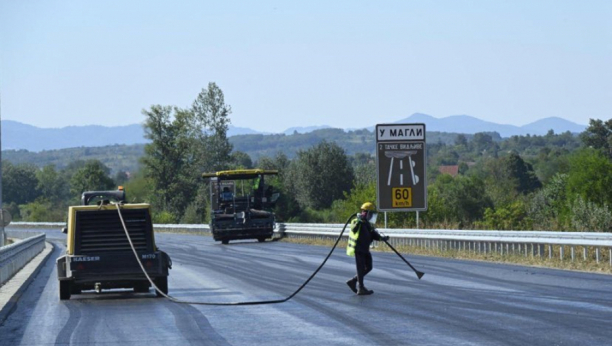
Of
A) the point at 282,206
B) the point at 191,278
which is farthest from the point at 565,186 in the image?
the point at 191,278

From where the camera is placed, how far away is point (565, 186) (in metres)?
95.6

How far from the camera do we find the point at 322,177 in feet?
346

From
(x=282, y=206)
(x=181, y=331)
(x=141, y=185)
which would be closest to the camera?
(x=181, y=331)

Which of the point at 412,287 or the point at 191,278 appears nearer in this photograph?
the point at 412,287

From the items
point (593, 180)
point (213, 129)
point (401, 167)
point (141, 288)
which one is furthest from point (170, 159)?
point (141, 288)

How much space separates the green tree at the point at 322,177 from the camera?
10538cm

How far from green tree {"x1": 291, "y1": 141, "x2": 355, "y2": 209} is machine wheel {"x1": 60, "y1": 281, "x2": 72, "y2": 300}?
281 feet

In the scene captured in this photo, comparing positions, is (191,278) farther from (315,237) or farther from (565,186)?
(565,186)

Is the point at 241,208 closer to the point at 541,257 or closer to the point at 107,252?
the point at 541,257

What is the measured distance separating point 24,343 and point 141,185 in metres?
90.6

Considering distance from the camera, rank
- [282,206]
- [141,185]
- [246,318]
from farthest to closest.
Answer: [141,185] → [282,206] → [246,318]

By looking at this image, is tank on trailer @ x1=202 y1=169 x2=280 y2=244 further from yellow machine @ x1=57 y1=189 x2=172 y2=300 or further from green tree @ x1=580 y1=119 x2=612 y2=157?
green tree @ x1=580 y1=119 x2=612 y2=157

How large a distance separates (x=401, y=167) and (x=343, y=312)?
67.3 ft

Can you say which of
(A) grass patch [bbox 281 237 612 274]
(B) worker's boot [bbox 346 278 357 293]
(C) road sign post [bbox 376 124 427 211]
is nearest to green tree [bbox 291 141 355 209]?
(C) road sign post [bbox 376 124 427 211]
